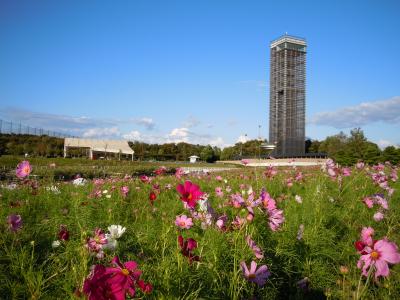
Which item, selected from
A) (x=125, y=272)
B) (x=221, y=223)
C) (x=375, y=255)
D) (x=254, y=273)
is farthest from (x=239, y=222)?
(x=125, y=272)

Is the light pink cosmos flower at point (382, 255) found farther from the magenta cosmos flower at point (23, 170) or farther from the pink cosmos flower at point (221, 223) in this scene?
the magenta cosmos flower at point (23, 170)

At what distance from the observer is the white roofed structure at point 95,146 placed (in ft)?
148

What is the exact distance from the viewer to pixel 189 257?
3.97 ft

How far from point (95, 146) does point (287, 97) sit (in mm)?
30709

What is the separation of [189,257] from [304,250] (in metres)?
1.25

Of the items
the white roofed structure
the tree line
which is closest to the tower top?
the tree line

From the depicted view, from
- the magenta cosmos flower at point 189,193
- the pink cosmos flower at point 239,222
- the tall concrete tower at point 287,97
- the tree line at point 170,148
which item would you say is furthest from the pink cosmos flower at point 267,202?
the tall concrete tower at point 287,97

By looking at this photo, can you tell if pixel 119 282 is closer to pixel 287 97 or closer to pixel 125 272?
pixel 125 272

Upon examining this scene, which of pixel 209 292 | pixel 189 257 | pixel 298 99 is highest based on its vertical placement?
pixel 298 99

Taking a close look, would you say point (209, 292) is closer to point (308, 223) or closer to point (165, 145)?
point (308, 223)

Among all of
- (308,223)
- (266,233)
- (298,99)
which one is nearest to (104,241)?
(266,233)

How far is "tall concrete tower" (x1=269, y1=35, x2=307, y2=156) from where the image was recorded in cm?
5750

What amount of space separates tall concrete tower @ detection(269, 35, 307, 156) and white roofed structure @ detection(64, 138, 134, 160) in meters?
23.8

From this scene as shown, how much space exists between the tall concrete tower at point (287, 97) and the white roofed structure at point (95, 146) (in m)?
23.8
